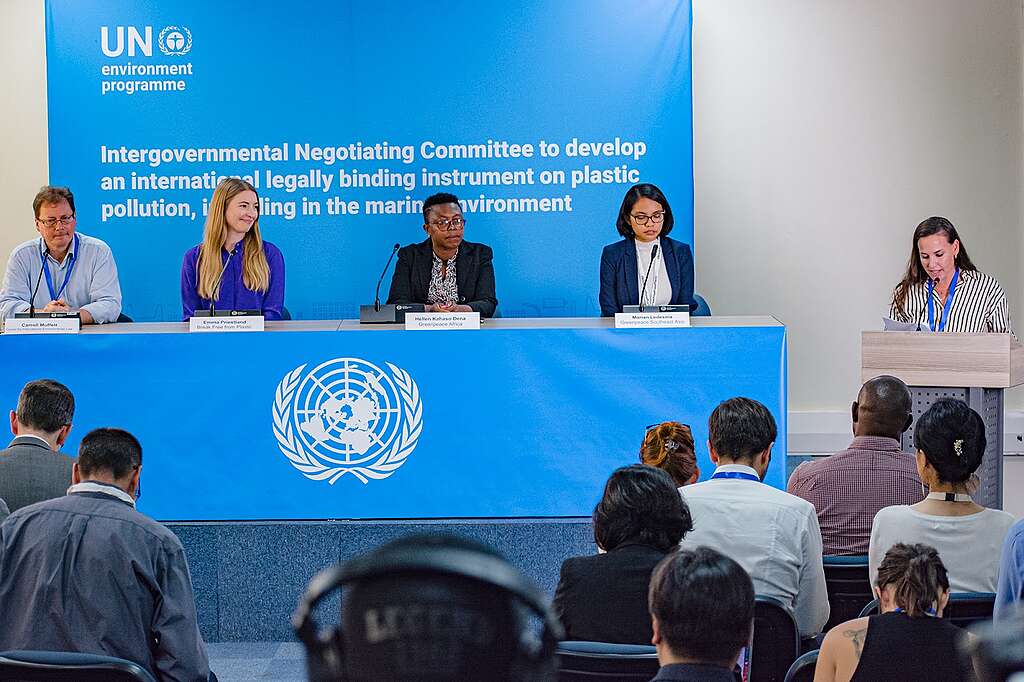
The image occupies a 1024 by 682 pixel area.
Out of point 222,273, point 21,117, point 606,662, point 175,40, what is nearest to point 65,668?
point 606,662

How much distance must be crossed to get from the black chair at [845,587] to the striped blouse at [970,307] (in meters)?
2.09

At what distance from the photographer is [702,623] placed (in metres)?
1.40

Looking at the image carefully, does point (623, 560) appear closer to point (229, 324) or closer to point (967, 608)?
point (967, 608)

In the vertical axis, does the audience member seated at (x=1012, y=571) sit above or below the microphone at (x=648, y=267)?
below

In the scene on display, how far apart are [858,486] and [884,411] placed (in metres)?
0.29

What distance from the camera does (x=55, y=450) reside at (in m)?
3.36

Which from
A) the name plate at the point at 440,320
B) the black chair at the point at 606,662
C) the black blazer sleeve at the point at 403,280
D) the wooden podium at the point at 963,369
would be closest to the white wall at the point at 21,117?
the black blazer sleeve at the point at 403,280

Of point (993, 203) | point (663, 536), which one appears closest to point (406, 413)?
point (663, 536)

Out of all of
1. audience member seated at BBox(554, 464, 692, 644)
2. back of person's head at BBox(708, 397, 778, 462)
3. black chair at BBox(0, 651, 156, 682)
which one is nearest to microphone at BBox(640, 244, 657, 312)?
back of person's head at BBox(708, 397, 778, 462)

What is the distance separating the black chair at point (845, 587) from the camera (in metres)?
2.79

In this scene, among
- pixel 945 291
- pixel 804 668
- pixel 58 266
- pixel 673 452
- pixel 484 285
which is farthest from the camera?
pixel 484 285

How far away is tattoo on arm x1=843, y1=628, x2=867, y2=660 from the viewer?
1.97 meters

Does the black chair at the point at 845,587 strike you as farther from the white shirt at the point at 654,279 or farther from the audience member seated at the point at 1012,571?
the white shirt at the point at 654,279

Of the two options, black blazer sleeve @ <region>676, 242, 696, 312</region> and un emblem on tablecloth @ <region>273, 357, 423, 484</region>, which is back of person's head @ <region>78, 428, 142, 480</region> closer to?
un emblem on tablecloth @ <region>273, 357, 423, 484</region>
